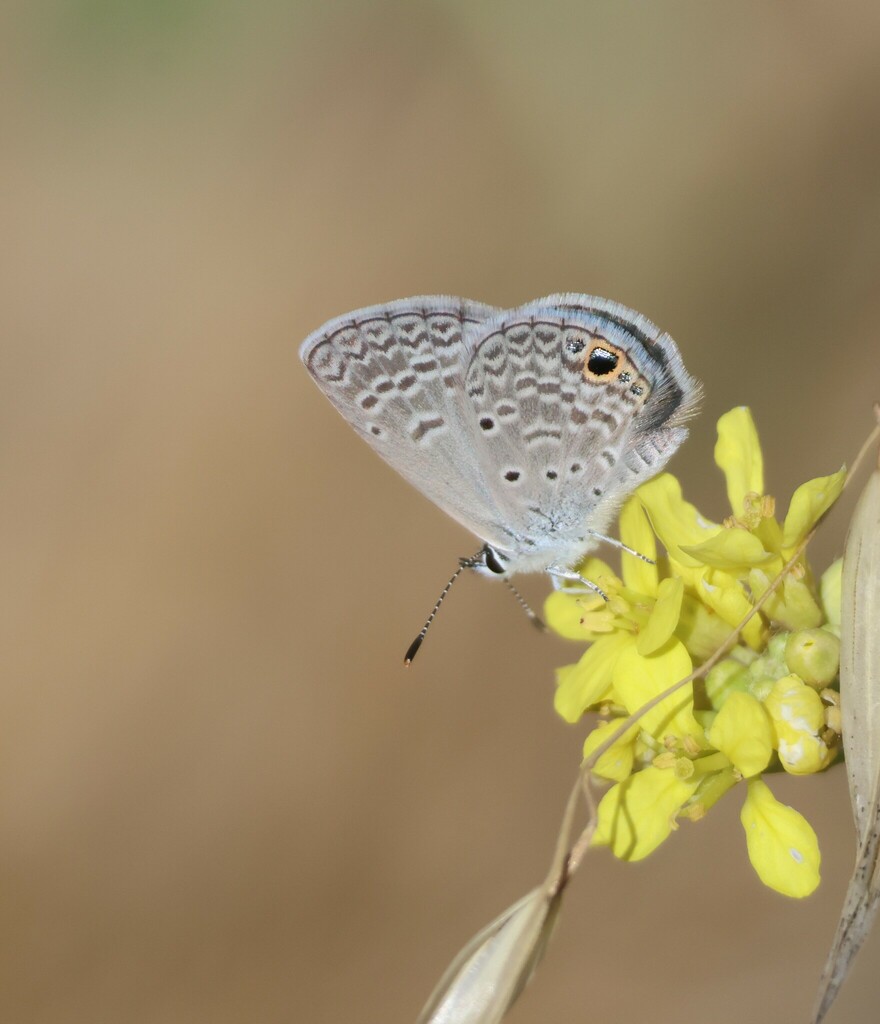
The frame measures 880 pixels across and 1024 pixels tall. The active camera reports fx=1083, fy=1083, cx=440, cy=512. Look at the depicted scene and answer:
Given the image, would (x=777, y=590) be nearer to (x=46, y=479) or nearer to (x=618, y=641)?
(x=618, y=641)

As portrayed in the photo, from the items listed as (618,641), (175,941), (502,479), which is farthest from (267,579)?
(618,641)

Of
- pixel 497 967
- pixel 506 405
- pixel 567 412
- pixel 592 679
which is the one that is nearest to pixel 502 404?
pixel 506 405

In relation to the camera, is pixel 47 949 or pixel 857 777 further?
pixel 47 949

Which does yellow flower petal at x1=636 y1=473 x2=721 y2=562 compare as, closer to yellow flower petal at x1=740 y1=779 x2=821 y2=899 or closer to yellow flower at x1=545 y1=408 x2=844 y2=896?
yellow flower at x1=545 y1=408 x2=844 y2=896

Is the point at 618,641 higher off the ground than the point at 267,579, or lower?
higher

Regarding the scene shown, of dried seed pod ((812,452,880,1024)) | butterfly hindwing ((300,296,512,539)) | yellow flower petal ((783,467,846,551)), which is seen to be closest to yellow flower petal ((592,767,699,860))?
dried seed pod ((812,452,880,1024))

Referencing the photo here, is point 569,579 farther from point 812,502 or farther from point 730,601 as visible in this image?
point 812,502

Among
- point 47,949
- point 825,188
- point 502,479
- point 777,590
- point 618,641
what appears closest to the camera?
point 777,590
